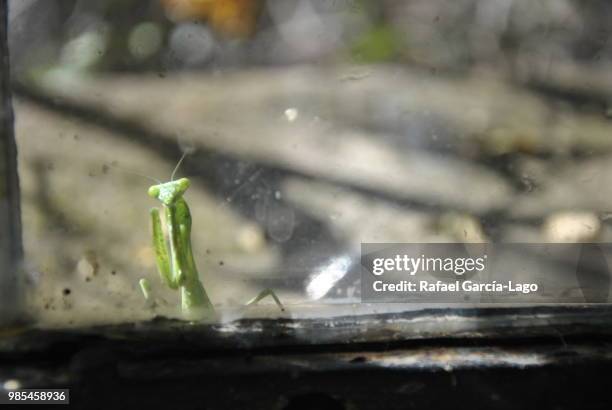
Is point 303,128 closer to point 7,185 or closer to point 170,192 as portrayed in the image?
point 170,192

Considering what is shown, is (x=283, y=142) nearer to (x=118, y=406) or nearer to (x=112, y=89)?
(x=112, y=89)

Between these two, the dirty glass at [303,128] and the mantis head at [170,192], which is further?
the dirty glass at [303,128]

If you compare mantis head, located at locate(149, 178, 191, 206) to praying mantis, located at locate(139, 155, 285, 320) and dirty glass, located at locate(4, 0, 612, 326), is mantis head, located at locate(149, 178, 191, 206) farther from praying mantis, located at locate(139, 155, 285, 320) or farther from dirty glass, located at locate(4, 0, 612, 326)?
dirty glass, located at locate(4, 0, 612, 326)

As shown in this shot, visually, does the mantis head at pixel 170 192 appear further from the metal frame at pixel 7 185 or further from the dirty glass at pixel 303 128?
the metal frame at pixel 7 185

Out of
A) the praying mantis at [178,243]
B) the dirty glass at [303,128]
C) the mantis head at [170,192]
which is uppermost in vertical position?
the dirty glass at [303,128]

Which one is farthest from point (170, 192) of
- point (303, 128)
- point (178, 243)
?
point (303, 128)

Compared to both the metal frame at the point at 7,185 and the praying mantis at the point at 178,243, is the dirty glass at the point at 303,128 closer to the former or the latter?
the metal frame at the point at 7,185

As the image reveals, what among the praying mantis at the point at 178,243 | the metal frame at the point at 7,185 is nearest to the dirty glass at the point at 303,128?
the metal frame at the point at 7,185

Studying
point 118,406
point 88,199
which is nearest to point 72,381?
point 118,406

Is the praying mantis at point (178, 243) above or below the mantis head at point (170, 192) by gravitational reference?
below
